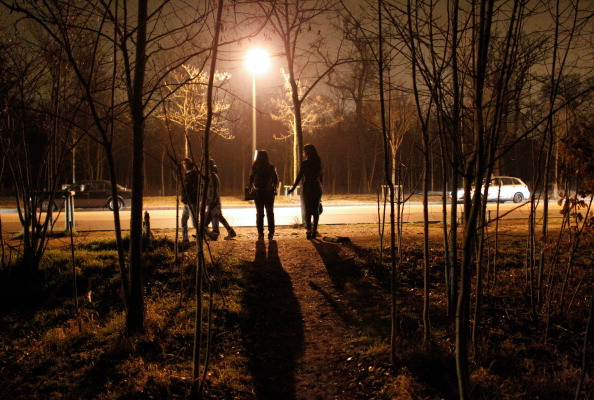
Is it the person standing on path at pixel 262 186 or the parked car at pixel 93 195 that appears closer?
the person standing on path at pixel 262 186

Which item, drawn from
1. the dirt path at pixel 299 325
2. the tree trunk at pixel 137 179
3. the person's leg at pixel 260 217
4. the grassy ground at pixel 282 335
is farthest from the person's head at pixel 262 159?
the tree trunk at pixel 137 179

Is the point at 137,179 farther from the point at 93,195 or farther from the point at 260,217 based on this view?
the point at 93,195

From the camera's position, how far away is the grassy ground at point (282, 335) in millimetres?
3775

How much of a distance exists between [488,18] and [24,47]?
17.8 ft

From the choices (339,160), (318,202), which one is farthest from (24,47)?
(339,160)

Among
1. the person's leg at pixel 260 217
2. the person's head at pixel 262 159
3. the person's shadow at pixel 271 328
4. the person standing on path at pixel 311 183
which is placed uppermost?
the person's head at pixel 262 159

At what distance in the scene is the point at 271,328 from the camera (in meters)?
4.96

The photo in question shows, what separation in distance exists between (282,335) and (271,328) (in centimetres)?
20

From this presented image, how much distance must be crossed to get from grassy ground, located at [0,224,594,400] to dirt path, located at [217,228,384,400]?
16 millimetres

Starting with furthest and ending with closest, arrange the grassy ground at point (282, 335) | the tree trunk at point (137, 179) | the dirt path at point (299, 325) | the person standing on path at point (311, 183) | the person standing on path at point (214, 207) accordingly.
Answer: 1. the person standing on path at point (214, 207)
2. the person standing on path at point (311, 183)
3. the tree trunk at point (137, 179)
4. the dirt path at point (299, 325)
5. the grassy ground at point (282, 335)

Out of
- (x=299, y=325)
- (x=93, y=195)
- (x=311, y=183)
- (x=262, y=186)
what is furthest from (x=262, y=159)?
(x=93, y=195)

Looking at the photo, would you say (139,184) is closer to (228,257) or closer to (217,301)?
(217,301)

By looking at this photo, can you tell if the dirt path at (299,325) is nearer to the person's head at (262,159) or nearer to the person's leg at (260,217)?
the person's leg at (260,217)

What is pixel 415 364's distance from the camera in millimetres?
4023
